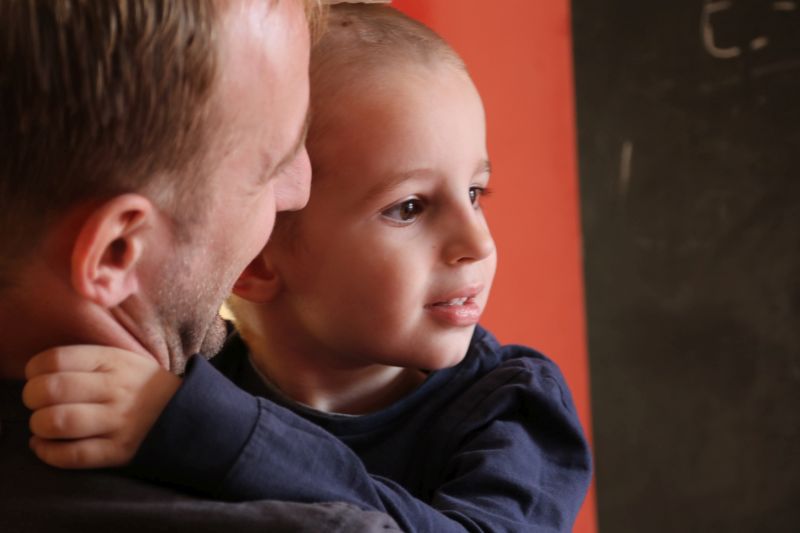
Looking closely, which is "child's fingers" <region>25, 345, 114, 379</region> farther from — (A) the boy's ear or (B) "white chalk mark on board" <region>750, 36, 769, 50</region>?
(B) "white chalk mark on board" <region>750, 36, 769, 50</region>

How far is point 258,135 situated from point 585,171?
1921 millimetres

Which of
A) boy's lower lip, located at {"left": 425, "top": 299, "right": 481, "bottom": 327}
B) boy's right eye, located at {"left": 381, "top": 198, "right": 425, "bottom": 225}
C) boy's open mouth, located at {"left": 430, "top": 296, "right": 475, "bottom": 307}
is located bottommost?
boy's lower lip, located at {"left": 425, "top": 299, "right": 481, "bottom": 327}

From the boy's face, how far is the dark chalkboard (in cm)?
150

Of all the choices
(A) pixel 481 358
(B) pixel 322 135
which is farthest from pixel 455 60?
(A) pixel 481 358

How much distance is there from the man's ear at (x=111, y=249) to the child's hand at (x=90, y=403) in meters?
0.05

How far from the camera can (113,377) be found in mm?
829

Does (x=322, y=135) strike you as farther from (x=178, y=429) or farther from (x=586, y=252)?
(x=586, y=252)

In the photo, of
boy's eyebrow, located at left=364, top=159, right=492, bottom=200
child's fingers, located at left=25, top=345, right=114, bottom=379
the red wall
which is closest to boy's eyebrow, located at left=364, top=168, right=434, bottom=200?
boy's eyebrow, located at left=364, top=159, right=492, bottom=200

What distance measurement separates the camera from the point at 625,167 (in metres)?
2.72

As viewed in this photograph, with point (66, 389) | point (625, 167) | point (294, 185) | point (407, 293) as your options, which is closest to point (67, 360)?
point (66, 389)

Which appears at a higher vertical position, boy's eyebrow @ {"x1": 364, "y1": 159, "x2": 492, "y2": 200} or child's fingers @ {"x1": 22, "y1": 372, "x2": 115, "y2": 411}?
child's fingers @ {"x1": 22, "y1": 372, "x2": 115, "y2": 411}

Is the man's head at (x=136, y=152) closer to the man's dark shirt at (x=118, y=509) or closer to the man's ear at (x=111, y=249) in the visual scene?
the man's ear at (x=111, y=249)

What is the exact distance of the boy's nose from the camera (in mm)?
1209

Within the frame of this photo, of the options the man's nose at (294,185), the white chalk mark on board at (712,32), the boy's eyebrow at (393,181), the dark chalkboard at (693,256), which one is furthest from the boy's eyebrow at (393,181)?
the white chalk mark on board at (712,32)
